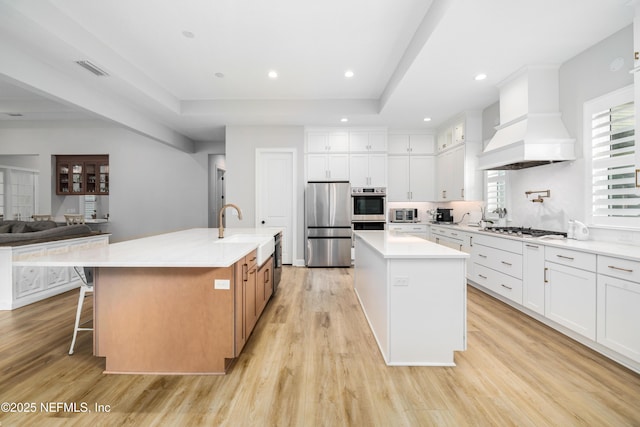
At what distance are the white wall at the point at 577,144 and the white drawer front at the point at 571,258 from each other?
0.51 m

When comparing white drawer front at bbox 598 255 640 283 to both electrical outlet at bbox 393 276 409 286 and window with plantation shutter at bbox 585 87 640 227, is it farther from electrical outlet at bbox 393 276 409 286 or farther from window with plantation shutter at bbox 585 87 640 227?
electrical outlet at bbox 393 276 409 286

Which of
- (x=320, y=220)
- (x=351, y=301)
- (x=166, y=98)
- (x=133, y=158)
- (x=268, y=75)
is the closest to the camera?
(x=351, y=301)

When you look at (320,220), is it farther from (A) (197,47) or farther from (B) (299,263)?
(A) (197,47)

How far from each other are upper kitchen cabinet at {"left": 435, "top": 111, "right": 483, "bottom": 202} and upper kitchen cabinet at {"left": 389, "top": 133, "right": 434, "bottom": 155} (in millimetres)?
572

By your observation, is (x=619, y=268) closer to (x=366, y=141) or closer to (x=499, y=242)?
(x=499, y=242)

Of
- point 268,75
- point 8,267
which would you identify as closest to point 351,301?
point 268,75

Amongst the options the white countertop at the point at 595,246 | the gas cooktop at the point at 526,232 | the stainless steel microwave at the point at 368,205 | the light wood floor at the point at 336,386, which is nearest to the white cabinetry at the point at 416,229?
the stainless steel microwave at the point at 368,205

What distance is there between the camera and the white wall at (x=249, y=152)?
17.7 feet

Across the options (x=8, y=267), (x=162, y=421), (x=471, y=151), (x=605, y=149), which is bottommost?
(x=162, y=421)

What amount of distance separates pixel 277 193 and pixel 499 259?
12.6 ft

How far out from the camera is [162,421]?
1507 millimetres

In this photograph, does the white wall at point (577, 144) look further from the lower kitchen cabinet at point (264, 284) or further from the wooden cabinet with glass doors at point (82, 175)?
the wooden cabinet with glass doors at point (82, 175)

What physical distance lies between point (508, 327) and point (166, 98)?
549cm

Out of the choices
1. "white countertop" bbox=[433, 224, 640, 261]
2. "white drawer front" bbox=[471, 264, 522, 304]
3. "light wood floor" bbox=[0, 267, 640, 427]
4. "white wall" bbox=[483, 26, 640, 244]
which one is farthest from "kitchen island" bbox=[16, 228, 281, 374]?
"white wall" bbox=[483, 26, 640, 244]
